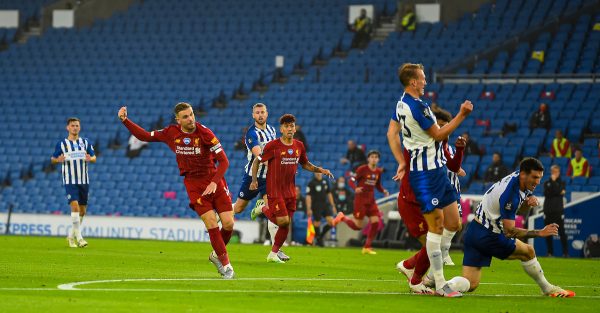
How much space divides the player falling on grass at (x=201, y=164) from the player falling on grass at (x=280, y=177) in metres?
4.13

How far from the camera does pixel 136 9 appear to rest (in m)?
45.4

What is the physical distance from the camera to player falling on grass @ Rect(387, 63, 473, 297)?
1156 centimetres

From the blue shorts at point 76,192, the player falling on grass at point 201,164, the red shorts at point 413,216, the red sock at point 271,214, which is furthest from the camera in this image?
the blue shorts at point 76,192

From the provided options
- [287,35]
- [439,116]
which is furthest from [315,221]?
[439,116]

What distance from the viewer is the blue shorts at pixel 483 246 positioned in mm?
11742

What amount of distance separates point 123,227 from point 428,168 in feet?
71.7

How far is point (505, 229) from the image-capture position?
1153cm

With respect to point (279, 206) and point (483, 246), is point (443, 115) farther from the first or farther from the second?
point (279, 206)

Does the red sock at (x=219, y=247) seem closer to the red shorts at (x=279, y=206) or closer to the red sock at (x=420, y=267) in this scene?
the red sock at (x=420, y=267)

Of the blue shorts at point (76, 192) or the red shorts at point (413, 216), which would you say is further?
the blue shorts at point (76, 192)

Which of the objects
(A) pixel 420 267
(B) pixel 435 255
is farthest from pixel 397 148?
(A) pixel 420 267

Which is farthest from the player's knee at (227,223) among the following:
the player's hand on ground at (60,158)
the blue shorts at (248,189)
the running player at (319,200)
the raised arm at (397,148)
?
the running player at (319,200)

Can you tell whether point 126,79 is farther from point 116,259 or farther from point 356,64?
point 116,259

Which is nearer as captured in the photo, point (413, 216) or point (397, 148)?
point (397, 148)
